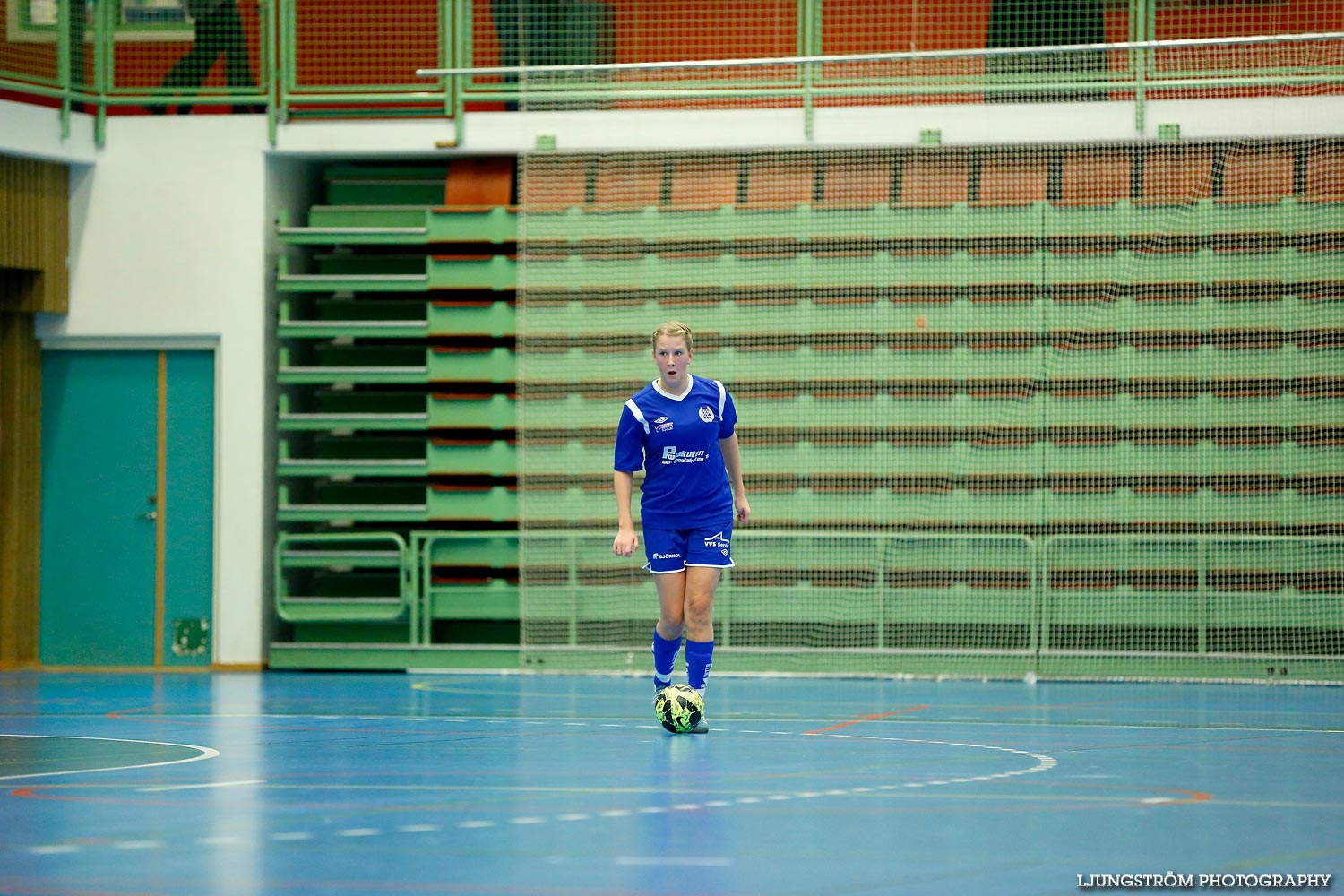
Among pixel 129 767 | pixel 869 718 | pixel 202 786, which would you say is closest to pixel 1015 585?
pixel 869 718

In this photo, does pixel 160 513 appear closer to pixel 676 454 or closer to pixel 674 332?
pixel 676 454

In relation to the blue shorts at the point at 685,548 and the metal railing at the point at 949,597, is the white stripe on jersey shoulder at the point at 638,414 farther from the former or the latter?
the metal railing at the point at 949,597

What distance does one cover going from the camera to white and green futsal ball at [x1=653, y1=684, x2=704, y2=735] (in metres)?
8.19

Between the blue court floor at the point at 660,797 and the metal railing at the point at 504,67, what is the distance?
526cm

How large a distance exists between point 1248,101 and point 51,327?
10.1m

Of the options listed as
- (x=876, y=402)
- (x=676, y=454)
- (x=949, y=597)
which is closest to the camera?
(x=676, y=454)

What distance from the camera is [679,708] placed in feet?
26.9

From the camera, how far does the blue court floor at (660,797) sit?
4.36 metres

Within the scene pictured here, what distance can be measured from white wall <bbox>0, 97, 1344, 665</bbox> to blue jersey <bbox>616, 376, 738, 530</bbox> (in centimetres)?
594

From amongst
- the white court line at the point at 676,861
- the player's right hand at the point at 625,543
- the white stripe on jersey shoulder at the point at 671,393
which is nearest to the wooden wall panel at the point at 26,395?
the white stripe on jersey shoulder at the point at 671,393

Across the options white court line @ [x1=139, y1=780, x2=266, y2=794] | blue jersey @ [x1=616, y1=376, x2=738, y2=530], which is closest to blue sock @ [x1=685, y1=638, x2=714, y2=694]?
blue jersey @ [x1=616, y1=376, x2=738, y2=530]

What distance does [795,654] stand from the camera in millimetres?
13078

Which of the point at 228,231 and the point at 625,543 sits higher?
the point at 228,231

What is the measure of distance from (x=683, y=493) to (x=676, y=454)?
197 millimetres
